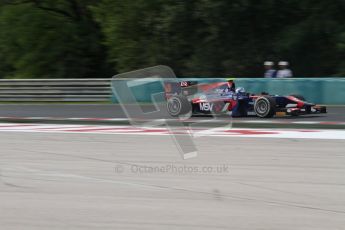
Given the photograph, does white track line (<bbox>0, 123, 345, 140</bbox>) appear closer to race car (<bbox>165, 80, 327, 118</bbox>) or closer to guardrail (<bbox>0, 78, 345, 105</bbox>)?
race car (<bbox>165, 80, 327, 118</bbox>)

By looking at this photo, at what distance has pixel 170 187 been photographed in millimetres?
6867

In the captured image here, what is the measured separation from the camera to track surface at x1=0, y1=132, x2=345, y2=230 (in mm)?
5445

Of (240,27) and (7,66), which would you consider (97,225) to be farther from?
(7,66)

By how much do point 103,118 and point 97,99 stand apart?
23.0 feet

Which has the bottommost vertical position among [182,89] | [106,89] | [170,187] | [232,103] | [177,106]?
[106,89]

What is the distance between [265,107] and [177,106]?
217 cm

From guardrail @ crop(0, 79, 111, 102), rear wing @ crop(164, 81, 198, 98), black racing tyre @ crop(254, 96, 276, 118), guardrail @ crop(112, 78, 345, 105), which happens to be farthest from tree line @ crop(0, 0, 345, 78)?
black racing tyre @ crop(254, 96, 276, 118)

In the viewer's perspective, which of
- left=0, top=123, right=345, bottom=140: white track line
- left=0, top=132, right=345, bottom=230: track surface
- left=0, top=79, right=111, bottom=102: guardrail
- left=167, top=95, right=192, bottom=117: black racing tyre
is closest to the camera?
left=0, top=132, right=345, bottom=230: track surface

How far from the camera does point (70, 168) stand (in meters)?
8.20

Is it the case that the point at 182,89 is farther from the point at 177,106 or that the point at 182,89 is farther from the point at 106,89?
the point at 106,89

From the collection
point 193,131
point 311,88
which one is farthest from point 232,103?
point 311,88

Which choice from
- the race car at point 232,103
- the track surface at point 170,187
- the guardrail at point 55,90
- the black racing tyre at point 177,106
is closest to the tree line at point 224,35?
the guardrail at point 55,90

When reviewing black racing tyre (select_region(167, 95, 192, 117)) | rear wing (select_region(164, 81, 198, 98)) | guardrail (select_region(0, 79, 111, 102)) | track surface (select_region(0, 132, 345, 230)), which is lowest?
guardrail (select_region(0, 79, 111, 102))

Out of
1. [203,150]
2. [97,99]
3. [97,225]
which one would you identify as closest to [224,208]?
[97,225]
